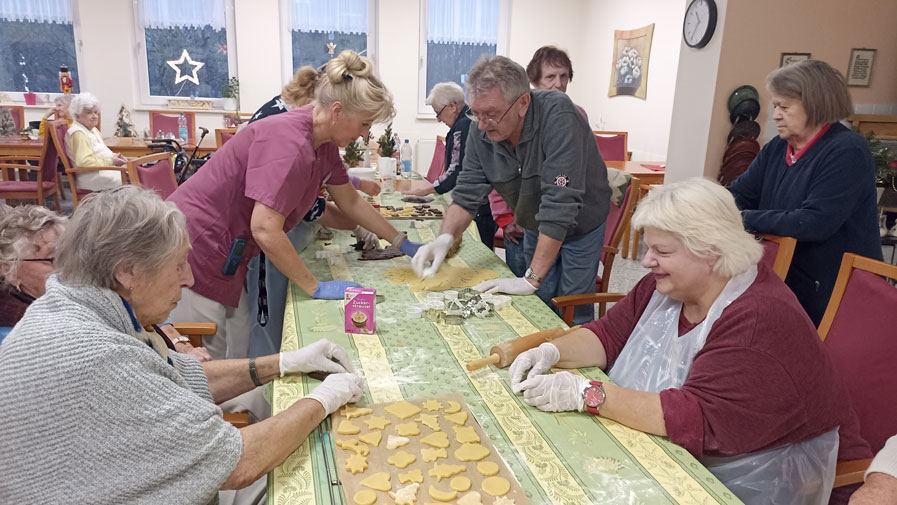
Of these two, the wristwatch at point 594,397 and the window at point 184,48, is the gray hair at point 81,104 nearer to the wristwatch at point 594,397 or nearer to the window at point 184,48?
the window at point 184,48

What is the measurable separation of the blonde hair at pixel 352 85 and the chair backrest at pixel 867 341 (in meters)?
1.48

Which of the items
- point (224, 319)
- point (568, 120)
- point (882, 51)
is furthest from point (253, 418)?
point (882, 51)

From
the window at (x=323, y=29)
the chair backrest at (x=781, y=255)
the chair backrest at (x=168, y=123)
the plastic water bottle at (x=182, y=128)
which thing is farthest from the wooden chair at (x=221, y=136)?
the chair backrest at (x=781, y=255)

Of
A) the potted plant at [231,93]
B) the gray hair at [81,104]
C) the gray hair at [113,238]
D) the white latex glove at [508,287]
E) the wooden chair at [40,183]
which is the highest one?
the potted plant at [231,93]

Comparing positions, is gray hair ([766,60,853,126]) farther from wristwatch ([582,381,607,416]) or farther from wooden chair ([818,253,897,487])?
wristwatch ([582,381,607,416])

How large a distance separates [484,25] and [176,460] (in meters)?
7.66

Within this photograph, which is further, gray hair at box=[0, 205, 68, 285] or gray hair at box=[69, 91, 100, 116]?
gray hair at box=[69, 91, 100, 116]

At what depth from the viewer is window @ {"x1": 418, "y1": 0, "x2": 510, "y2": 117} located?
25.2ft

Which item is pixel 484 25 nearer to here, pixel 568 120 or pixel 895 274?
pixel 568 120

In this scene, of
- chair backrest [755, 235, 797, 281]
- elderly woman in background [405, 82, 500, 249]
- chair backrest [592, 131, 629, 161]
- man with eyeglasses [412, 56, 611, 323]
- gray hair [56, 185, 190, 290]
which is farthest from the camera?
chair backrest [592, 131, 629, 161]

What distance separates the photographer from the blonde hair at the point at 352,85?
6.07 ft

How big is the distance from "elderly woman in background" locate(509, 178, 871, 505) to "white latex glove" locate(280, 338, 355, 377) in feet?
1.43

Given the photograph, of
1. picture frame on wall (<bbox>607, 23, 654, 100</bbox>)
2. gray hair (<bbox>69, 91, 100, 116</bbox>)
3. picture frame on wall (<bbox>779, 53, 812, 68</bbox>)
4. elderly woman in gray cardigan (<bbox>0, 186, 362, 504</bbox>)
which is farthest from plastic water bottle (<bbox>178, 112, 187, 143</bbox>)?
elderly woman in gray cardigan (<bbox>0, 186, 362, 504</bbox>)

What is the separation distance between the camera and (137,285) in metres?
1.13
